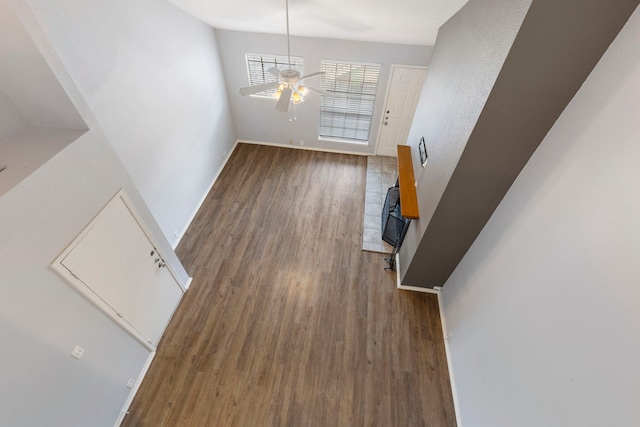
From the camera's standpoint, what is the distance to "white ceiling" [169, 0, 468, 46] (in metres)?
2.89

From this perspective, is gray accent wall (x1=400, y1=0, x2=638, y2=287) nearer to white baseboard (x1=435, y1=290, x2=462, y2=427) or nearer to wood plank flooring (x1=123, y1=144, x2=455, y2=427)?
white baseboard (x1=435, y1=290, x2=462, y2=427)

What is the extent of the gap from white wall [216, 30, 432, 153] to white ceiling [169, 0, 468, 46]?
195 mm

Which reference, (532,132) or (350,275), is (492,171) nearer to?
(532,132)

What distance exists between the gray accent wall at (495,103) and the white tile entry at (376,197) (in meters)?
1.06

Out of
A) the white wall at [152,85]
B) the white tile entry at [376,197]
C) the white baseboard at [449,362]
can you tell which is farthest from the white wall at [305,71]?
the white baseboard at [449,362]

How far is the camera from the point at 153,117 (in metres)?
3.40

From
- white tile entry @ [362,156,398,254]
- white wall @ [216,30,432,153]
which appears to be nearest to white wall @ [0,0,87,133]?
white tile entry @ [362,156,398,254]

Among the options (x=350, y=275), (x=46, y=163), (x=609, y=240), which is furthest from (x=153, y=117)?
(x=609, y=240)

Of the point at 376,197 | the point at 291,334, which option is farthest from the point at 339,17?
the point at 291,334

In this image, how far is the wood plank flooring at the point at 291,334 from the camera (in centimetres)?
274

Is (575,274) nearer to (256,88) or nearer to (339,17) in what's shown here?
(256,88)

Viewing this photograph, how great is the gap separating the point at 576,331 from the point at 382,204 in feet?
12.0

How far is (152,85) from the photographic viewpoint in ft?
10.9

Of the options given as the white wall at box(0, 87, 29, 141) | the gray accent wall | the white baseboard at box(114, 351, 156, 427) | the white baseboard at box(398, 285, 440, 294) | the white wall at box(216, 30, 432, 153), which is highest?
the white wall at box(216, 30, 432, 153)
